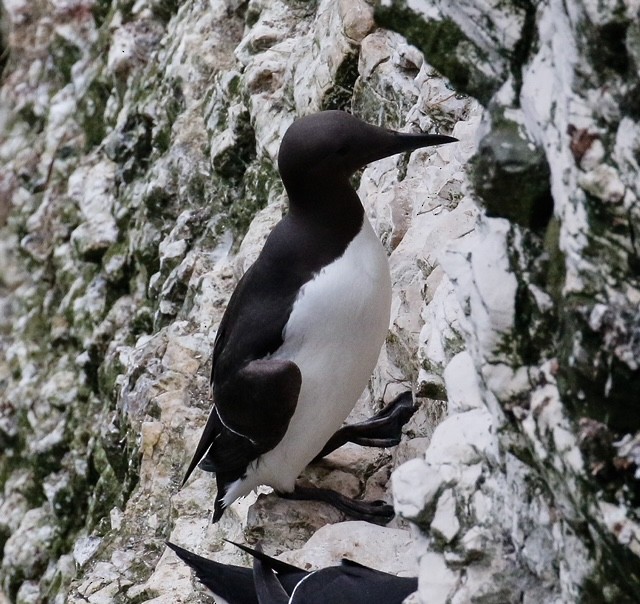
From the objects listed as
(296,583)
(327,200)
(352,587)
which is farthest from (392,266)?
(352,587)

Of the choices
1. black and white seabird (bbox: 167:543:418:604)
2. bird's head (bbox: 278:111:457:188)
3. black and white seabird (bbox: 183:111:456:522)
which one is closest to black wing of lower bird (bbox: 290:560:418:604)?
black and white seabird (bbox: 167:543:418:604)

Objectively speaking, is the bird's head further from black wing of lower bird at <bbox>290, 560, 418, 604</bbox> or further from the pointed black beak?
black wing of lower bird at <bbox>290, 560, 418, 604</bbox>

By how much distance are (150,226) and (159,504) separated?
300 cm

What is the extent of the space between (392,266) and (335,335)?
49.5 inches

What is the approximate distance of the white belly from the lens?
435 centimetres

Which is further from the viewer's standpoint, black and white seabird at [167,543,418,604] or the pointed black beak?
the pointed black beak

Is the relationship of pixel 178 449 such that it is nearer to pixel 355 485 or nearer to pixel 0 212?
pixel 355 485

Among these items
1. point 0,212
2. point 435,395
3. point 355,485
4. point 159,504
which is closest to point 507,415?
point 435,395

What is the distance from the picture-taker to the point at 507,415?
110 inches

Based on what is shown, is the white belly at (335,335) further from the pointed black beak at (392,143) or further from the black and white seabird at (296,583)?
the black and white seabird at (296,583)

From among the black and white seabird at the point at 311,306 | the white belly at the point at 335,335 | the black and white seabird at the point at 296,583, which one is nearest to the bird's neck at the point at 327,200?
the black and white seabird at the point at 311,306

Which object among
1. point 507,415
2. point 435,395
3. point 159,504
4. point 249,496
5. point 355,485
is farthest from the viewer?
point 159,504

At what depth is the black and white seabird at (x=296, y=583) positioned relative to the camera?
12.1ft

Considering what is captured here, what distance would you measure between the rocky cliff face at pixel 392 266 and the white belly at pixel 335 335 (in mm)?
255
